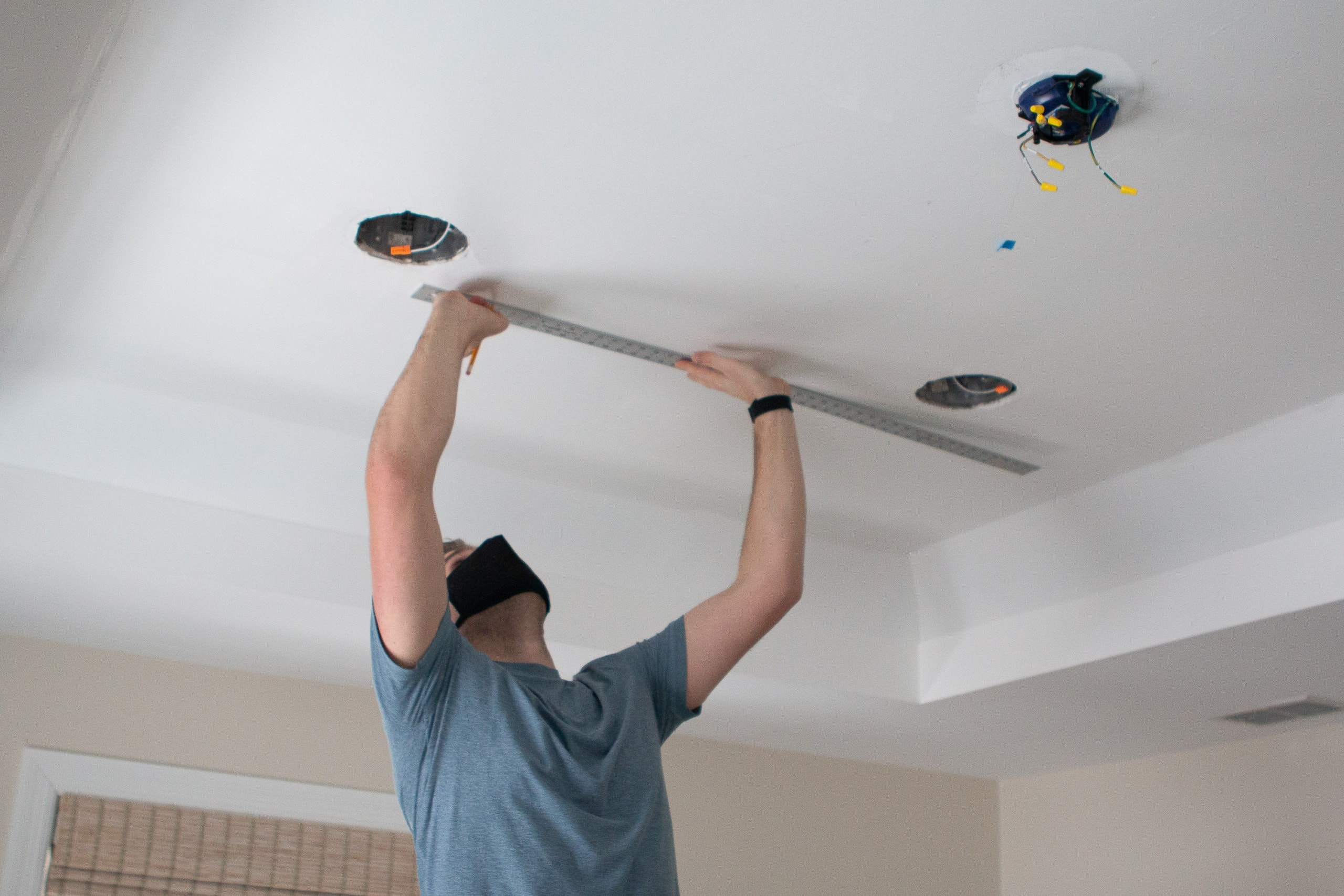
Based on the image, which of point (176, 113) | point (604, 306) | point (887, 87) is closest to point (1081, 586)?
point (604, 306)

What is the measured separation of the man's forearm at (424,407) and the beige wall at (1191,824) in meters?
3.18

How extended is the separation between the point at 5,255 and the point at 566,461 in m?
1.43

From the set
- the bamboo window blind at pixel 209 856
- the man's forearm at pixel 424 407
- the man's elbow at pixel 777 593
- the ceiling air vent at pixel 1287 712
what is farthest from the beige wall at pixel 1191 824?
the man's forearm at pixel 424 407

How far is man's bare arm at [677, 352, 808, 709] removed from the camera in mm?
1986

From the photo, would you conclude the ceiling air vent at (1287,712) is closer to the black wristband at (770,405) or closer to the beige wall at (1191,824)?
the beige wall at (1191,824)

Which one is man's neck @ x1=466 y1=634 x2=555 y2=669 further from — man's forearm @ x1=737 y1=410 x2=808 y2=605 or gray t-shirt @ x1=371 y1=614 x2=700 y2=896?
man's forearm @ x1=737 y1=410 x2=808 y2=605

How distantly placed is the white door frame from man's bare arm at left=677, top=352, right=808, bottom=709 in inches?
70.0

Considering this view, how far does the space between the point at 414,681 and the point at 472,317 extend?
813 millimetres

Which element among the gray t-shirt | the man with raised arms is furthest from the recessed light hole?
the gray t-shirt

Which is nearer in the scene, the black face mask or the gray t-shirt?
the gray t-shirt

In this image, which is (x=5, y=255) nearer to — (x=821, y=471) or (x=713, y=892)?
(x=821, y=471)

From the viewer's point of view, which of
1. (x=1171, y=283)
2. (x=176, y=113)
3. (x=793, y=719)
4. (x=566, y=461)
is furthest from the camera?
(x=793, y=719)

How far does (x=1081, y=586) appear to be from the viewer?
3143mm

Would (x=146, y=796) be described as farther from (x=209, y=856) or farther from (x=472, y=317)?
(x=472, y=317)
